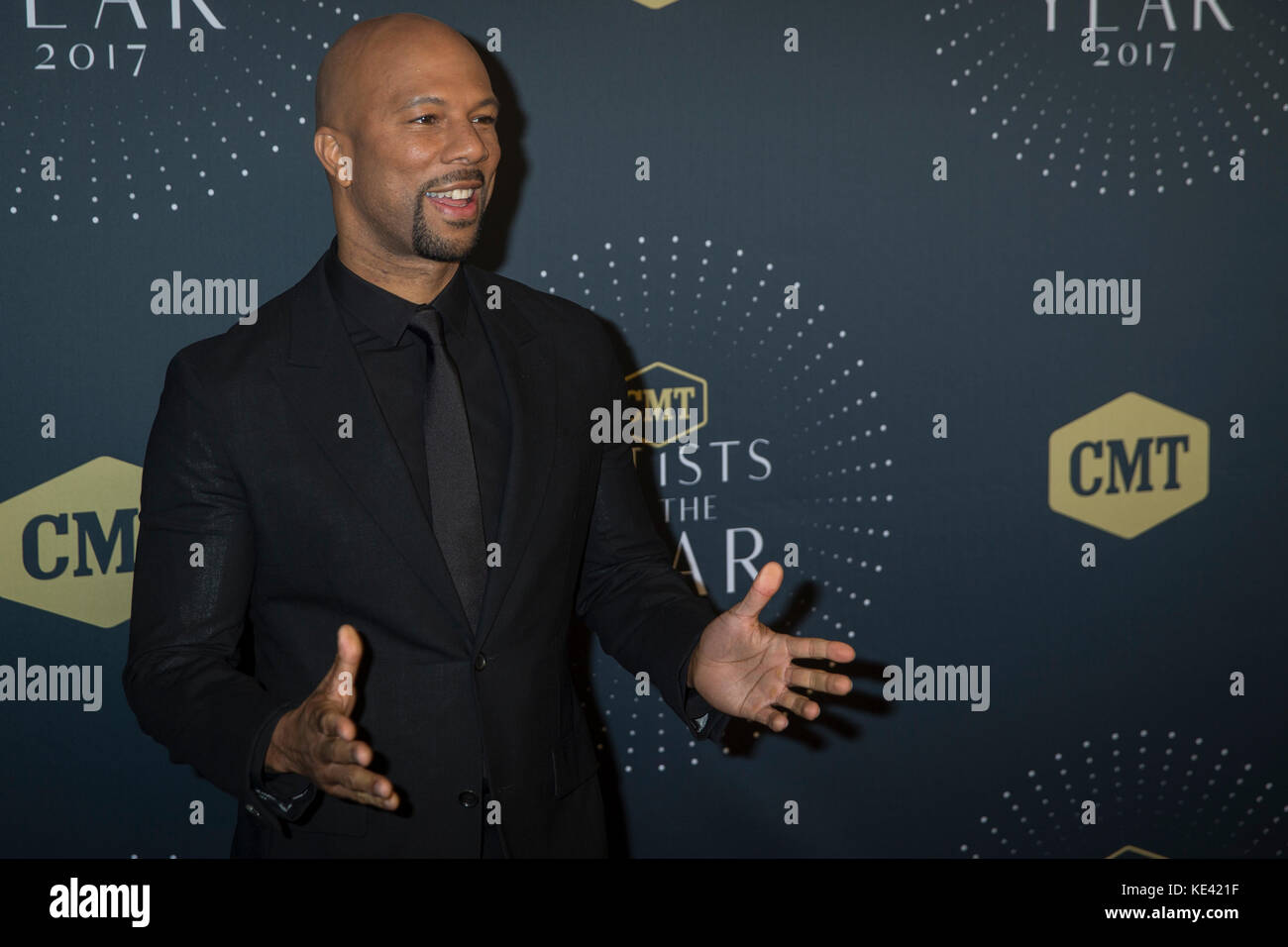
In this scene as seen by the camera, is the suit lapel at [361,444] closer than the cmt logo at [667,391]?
Yes

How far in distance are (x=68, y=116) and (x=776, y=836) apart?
201cm

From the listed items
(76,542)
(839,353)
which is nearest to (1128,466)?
(839,353)

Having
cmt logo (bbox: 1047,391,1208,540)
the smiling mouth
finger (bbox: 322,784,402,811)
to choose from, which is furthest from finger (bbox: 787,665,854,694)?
cmt logo (bbox: 1047,391,1208,540)

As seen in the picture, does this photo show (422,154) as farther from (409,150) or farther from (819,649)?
(819,649)

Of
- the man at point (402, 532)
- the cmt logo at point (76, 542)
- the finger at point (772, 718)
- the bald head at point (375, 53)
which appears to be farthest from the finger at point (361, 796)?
the cmt logo at point (76, 542)

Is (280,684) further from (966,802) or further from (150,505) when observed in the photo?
(966,802)

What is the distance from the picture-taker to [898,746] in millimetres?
2482

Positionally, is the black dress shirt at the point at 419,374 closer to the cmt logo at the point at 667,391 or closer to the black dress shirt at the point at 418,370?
the black dress shirt at the point at 418,370

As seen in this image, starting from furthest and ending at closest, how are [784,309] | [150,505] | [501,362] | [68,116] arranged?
[784,309] < [68,116] < [501,362] < [150,505]

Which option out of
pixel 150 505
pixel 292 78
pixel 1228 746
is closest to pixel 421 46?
pixel 292 78

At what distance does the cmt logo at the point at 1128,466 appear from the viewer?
8.00 feet

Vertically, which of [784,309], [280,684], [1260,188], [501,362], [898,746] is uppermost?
[1260,188]

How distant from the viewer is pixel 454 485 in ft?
5.16

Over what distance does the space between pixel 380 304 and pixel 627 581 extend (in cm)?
56
